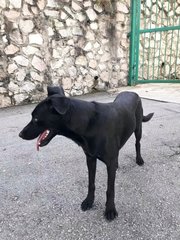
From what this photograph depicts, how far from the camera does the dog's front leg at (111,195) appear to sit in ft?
5.90

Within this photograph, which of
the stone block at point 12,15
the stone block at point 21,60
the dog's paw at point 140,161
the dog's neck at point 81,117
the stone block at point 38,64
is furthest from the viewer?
the stone block at point 38,64

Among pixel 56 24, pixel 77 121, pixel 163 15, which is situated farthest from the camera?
pixel 163 15

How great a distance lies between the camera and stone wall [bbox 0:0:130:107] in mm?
4809

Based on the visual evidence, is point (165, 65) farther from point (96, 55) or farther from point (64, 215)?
point (64, 215)

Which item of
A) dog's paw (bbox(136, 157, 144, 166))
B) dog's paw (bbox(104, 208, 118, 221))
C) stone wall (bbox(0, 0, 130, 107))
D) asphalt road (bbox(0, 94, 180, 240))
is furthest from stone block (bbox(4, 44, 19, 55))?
dog's paw (bbox(104, 208, 118, 221))

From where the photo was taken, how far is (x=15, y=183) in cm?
232

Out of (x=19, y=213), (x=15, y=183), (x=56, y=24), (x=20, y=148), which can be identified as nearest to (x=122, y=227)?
(x=19, y=213)

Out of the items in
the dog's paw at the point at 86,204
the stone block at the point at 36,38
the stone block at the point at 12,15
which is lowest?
the dog's paw at the point at 86,204

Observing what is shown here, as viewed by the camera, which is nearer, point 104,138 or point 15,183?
point 104,138

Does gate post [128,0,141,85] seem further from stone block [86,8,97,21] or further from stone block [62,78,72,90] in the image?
stone block [62,78,72,90]

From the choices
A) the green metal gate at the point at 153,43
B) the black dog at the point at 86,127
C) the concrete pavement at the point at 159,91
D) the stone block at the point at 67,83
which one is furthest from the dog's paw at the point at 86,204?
the green metal gate at the point at 153,43

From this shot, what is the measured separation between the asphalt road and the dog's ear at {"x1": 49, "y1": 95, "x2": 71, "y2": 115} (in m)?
0.77

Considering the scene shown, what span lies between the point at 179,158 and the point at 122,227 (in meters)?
1.20

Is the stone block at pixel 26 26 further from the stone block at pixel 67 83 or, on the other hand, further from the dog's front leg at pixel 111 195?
the dog's front leg at pixel 111 195
